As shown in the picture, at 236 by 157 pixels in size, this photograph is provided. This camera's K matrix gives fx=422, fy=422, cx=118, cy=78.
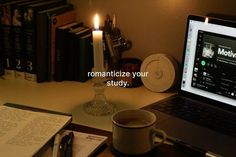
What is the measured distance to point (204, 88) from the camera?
1.30 m

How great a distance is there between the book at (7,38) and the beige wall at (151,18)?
282 mm

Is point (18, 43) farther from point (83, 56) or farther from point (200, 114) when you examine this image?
point (200, 114)

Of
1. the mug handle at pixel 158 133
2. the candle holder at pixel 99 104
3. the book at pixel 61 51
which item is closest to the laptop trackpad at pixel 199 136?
the mug handle at pixel 158 133

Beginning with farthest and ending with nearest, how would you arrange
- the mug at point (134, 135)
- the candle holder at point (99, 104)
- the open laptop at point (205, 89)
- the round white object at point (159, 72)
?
the round white object at point (159, 72) → the candle holder at point (99, 104) → the open laptop at point (205, 89) → the mug at point (134, 135)

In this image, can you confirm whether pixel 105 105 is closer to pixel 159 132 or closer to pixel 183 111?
pixel 183 111

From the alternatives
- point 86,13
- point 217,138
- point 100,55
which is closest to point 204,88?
point 217,138

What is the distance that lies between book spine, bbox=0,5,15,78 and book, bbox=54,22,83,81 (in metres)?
0.18

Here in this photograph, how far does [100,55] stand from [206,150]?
422mm

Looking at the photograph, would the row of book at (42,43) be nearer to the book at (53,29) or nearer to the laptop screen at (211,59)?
the book at (53,29)

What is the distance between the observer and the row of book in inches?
59.6

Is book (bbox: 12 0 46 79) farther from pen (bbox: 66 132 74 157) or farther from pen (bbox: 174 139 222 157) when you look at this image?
pen (bbox: 174 139 222 157)

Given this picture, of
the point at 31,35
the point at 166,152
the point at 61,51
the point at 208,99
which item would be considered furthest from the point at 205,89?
the point at 31,35

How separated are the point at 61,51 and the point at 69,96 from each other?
7.6 inches

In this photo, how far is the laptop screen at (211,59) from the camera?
1.23 metres
